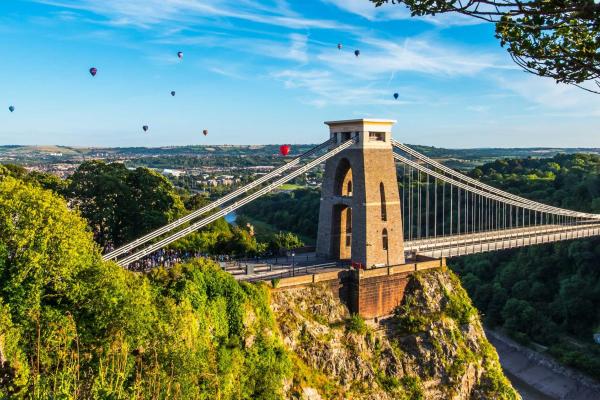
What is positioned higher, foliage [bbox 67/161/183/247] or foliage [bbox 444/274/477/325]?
foliage [bbox 67/161/183/247]

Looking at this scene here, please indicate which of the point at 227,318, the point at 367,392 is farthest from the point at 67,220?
the point at 367,392

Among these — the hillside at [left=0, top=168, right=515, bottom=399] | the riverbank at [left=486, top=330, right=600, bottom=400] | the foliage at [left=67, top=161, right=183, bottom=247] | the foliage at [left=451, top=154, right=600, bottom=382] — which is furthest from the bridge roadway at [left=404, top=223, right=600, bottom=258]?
the foliage at [left=67, top=161, right=183, bottom=247]

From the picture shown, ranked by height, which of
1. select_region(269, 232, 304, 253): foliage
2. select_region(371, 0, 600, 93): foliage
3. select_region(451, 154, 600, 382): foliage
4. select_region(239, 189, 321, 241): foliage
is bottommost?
select_region(451, 154, 600, 382): foliage

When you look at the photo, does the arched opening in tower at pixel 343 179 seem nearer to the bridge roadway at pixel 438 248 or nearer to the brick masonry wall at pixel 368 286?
the bridge roadway at pixel 438 248

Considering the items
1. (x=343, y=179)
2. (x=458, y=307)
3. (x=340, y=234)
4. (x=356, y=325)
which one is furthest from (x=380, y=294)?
(x=343, y=179)

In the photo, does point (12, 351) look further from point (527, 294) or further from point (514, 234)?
point (527, 294)

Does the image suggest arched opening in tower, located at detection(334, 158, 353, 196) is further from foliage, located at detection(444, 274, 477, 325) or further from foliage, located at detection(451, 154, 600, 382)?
foliage, located at detection(451, 154, 600, 382)
